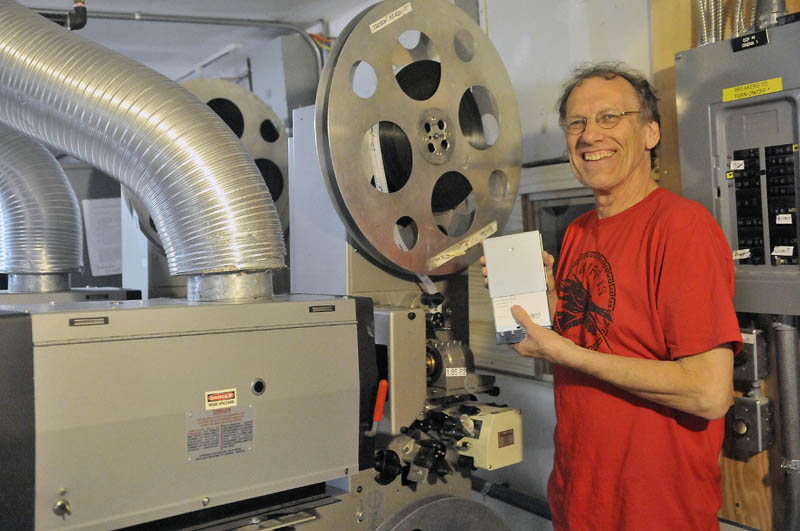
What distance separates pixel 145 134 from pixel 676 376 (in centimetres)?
99

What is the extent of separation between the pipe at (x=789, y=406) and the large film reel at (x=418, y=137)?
0.65 m

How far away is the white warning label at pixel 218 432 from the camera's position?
3.67ft

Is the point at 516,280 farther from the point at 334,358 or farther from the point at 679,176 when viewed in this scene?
the point at 679,176

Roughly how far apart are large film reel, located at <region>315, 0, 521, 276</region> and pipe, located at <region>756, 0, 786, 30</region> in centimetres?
56

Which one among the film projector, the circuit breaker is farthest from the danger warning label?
the circuit breaker

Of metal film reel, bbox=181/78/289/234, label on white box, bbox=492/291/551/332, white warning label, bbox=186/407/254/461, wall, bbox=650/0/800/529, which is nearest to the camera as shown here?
white warning label, bbox=186/407/254/461

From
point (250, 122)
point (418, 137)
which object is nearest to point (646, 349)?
point (418, 137)

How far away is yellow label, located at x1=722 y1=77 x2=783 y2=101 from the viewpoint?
1358 millimetres

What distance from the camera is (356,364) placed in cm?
132

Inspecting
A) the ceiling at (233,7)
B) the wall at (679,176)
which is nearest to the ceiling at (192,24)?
the ceiling at (233,7)

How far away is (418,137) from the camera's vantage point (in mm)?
1511

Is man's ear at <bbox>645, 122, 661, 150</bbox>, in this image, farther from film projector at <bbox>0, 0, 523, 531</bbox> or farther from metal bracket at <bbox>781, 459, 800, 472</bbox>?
metal bracket at <bbox>781, 459, 800, 472</bbox>

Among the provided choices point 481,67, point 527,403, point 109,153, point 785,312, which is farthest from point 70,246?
point 785,312

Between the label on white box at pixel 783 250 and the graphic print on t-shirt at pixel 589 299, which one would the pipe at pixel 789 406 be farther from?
the graphic print on t-shirt at pixel 589 299
